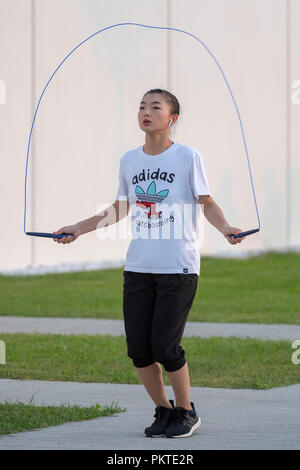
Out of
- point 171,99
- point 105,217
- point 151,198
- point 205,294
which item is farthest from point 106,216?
point 205,294

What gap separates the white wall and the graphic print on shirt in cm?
1032

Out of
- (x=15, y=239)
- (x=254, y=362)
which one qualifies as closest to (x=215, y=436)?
(x=254, y=362)

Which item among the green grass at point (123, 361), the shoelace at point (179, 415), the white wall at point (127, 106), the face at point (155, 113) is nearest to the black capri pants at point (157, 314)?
the shoelace at point (179, 415)

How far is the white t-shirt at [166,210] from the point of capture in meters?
5.61

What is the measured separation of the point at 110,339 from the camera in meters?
9.78

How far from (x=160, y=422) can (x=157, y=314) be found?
1.88ft

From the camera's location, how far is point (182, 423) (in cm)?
562

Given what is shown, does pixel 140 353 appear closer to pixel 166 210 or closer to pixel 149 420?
pixel 149 420

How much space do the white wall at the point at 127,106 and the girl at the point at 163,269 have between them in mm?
10302

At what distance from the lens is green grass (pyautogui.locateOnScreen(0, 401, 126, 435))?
5848mm

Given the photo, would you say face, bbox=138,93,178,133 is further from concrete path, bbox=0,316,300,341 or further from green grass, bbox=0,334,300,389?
concrete path, bbox=0,316,300,341

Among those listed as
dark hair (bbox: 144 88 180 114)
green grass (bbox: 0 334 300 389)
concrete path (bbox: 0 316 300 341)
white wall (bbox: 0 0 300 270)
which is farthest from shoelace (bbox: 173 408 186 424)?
white wall (bbox: 0 0 300 270)
